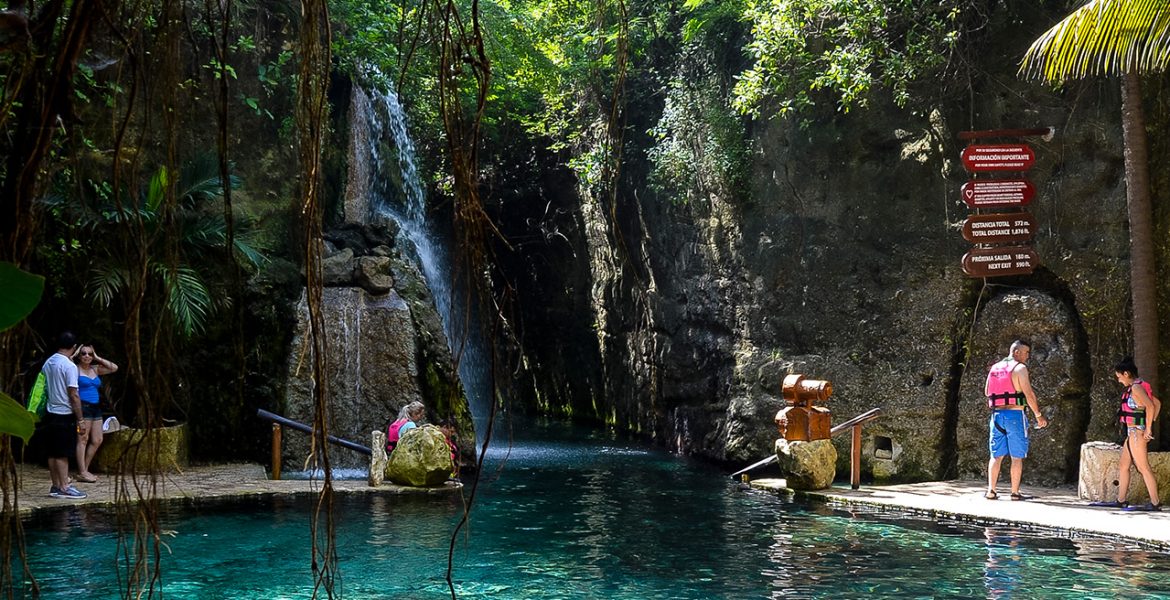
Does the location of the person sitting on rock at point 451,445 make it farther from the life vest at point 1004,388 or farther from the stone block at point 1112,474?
the stone block at point 1112,474

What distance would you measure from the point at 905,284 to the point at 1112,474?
→ 4167 millimetres

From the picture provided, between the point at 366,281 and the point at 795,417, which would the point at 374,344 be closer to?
the point at 366,281

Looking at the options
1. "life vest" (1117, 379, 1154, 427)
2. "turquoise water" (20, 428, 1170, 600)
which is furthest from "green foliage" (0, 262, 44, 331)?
"life vest" (1117, 379, 1154, 427)

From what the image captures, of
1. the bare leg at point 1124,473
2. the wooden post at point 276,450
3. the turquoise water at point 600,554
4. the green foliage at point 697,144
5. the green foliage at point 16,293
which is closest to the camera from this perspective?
the green foliage at point 16,293

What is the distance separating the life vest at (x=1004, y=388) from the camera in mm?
11977

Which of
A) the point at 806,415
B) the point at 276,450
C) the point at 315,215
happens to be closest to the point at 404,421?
the point at 276,450

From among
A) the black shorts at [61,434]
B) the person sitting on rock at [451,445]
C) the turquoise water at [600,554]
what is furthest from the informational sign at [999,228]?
the black shorts at [61,434]

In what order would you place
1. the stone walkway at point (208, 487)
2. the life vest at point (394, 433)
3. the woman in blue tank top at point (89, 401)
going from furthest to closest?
the life vest at point (394, 433) → the woman in blue tank top at point (89, 401) → the stone walkway at point (208, 487)

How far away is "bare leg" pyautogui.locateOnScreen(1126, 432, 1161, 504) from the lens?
35.6 feet

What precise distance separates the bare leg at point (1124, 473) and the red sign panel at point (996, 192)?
3.77 metres

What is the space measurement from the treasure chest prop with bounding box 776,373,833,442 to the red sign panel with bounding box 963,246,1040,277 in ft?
7.86

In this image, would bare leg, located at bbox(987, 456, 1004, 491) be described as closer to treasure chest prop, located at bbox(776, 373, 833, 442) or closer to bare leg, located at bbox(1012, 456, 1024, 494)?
bare leg, located at bbox(1012, 456, 1024, 494)

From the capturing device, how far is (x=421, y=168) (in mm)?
24531

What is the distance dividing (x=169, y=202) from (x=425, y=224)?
72.6ft
